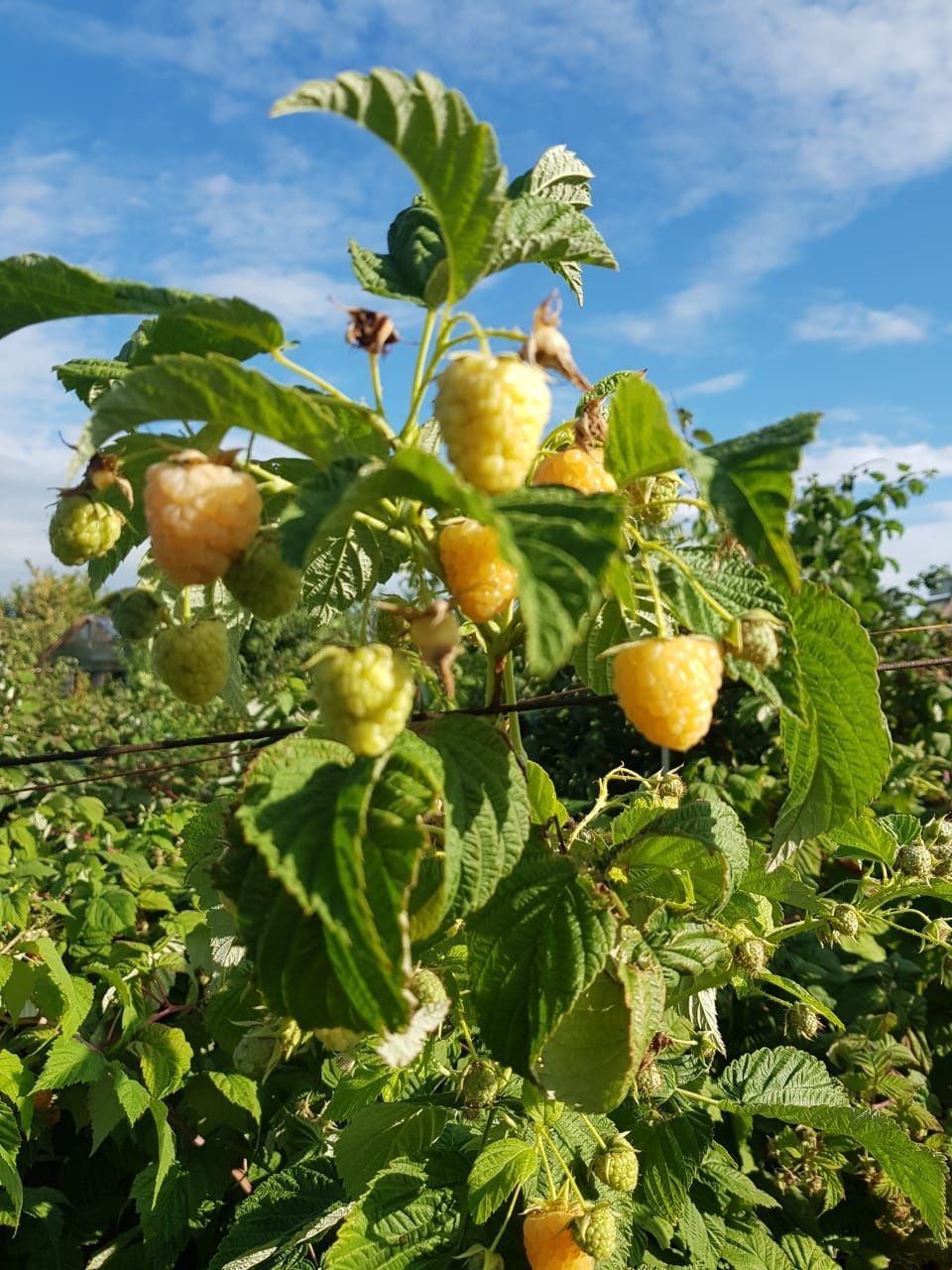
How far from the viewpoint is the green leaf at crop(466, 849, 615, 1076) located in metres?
0.82

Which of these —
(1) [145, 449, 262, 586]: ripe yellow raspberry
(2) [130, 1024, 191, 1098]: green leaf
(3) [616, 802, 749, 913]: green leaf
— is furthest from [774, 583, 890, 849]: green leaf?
(2) [130, 1024, 191, 1098]: green leaf

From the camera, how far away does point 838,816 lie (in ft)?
2.84

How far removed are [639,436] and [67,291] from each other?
0.43 metres

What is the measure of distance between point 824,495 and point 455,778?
13.7 feet

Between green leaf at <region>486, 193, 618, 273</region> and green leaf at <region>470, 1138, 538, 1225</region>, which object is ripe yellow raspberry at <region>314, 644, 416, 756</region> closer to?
green leaf at <region>486, 193, 618, 273</region>

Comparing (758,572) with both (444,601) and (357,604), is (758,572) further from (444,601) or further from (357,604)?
(357,604)

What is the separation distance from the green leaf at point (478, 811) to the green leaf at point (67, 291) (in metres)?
0.38

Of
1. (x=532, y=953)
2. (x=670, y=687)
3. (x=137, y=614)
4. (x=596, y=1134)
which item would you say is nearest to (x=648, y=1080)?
(x=596, y=1134)

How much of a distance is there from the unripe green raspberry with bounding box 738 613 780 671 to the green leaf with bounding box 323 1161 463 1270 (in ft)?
2.71

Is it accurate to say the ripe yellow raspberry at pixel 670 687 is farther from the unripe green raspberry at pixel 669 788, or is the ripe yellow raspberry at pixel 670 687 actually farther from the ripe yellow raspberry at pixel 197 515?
the unripe green raspberry at pixel 669 788

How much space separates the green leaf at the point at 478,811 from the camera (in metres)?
0.73

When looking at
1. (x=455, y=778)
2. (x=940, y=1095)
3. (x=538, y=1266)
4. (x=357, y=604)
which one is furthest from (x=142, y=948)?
(x=940, y=1095)

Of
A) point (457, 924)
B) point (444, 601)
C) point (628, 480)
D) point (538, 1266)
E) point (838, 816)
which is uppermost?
point (628, 480)

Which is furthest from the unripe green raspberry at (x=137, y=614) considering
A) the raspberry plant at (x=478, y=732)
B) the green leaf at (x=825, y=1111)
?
the green leaf at (x=825, y=1111)
